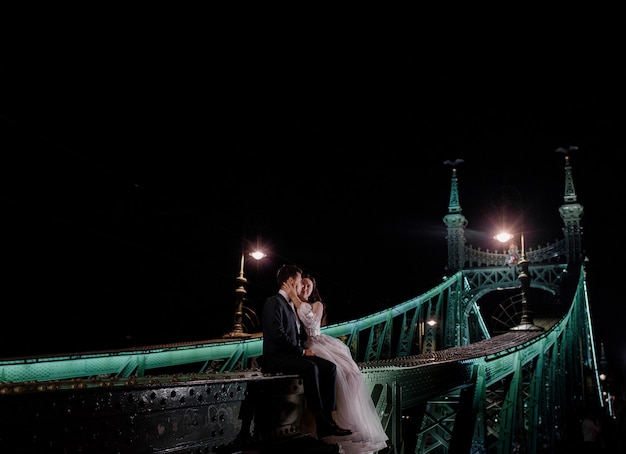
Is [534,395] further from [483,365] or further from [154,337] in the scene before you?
[154,337]

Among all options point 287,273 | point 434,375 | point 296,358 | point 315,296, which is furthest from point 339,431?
point 434,375

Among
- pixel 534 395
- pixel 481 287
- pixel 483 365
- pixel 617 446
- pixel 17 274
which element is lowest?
pixel 617 446

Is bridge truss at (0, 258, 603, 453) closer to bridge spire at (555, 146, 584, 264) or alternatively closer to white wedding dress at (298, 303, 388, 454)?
white wedding dress at (298, 303, 388, 454)

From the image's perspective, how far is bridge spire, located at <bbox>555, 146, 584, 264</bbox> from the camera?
26.4 metres

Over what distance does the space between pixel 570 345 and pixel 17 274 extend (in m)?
21.6

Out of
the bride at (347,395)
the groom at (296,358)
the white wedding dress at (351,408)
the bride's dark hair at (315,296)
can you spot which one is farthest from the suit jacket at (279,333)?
the bride's dark hair at (315,296)

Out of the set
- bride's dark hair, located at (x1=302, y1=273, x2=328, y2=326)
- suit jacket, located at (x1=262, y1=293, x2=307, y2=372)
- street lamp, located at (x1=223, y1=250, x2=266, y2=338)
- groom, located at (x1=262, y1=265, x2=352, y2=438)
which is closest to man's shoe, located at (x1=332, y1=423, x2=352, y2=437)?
groom, located at (x1=262, y1=265, x2=352, y2=438)

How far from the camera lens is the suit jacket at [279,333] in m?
4.38

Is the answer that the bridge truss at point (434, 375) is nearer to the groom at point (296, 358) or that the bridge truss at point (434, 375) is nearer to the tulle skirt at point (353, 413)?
the tulle skirt at point (353, 413)

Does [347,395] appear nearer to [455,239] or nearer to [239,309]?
[239,309]

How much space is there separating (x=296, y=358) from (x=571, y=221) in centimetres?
2707

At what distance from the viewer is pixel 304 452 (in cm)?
369

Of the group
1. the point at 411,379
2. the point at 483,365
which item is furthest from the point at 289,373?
the point at 483,365

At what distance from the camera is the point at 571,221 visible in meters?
27.0
